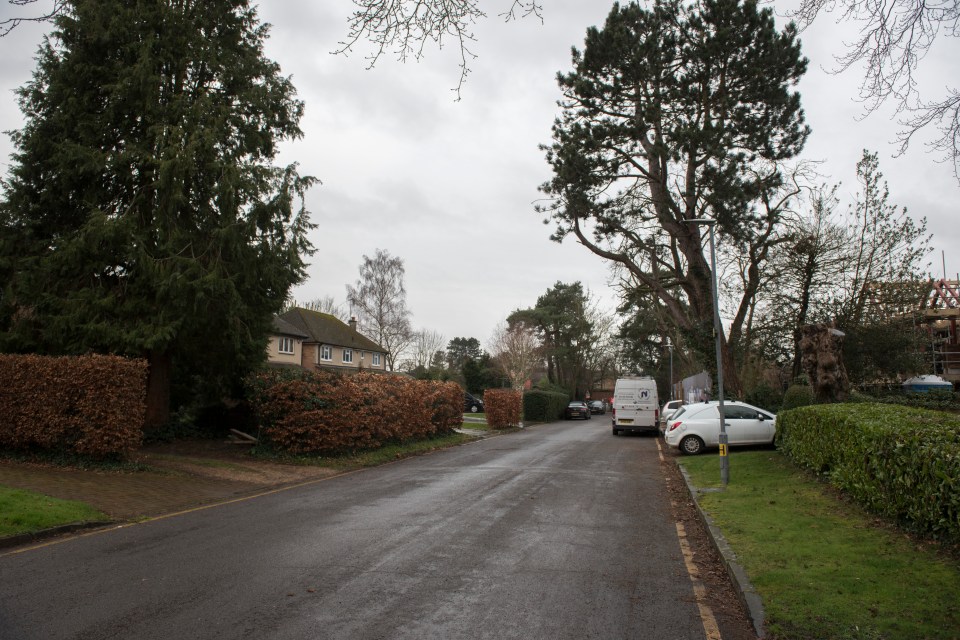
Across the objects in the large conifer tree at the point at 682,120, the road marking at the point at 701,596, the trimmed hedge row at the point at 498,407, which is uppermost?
the large conifer tree at the point at 682,120

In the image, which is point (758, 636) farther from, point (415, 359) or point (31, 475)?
point (415, 359)

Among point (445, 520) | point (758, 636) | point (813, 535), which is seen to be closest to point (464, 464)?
point (445, 520)

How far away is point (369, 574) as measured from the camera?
20.4 ft

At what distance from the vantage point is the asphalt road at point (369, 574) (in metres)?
4.86

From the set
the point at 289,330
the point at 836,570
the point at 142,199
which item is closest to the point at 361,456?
Answer: the point at 142,199

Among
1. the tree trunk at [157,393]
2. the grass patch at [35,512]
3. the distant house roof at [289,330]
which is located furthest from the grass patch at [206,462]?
the distant house roof at [289,330]

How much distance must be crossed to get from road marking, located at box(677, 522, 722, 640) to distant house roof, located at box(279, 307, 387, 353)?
4265 centimetres

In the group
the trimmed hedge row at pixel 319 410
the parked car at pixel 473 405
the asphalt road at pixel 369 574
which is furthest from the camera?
the parked car at pixel 473 405

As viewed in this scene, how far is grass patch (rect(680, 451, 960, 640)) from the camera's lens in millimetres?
4664

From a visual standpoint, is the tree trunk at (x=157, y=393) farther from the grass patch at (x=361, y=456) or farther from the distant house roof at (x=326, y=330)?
the distant house roof at (x=326, y=330)

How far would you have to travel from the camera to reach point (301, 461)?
15867 millimetres

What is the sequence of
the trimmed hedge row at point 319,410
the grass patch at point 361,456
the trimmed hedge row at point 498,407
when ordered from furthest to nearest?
the trimmed hedge row at point 498,407
the trimmed hedge row at point 319,410
the grass patch at point 361,456

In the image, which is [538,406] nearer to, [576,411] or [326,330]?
[576,411]

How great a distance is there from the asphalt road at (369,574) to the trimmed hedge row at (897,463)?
8.48 feet
